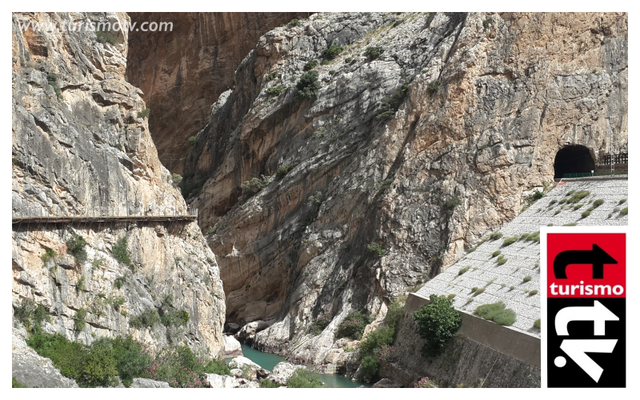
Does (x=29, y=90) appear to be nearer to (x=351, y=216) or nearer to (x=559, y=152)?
(x=351, y=216)

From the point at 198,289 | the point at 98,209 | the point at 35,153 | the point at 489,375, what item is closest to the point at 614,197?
the point at 489,375

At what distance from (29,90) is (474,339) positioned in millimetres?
24919

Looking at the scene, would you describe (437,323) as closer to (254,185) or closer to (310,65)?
(254,185)

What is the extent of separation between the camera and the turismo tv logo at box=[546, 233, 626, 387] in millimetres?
23797

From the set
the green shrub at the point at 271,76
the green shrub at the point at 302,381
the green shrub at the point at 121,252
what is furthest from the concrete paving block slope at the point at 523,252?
the green shrub at the point at 271,76

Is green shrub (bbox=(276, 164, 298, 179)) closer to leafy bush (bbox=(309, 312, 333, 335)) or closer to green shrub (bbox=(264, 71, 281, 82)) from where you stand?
green shrub (bbox=(264, 71, 281, 82))

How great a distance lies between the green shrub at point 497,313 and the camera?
98.8ft

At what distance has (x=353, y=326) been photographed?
44.6 metres

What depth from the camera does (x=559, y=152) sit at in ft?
163

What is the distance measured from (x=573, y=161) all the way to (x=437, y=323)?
21417 mm

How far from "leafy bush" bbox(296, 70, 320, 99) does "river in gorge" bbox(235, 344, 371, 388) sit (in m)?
22.6

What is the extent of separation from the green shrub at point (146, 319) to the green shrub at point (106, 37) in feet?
51.8

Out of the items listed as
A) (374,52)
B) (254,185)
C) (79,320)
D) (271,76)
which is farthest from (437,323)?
(271,76)

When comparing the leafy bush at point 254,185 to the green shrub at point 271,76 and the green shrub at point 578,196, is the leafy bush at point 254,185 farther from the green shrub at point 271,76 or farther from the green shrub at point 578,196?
the green shrub at point 578,196
